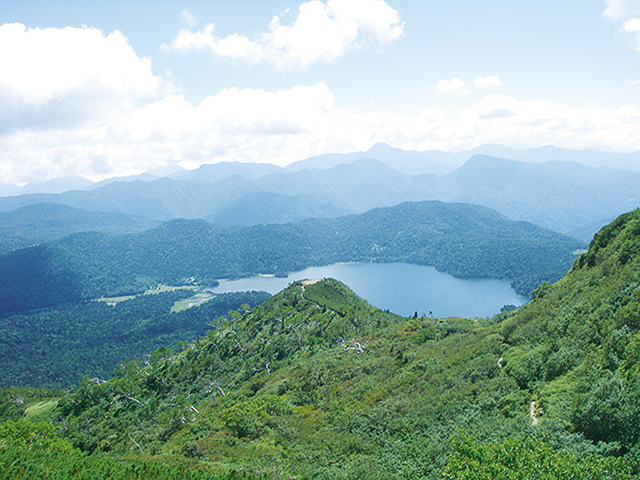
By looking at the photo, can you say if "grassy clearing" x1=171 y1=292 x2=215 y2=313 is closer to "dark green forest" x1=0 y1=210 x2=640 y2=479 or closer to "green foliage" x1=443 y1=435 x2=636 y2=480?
"dark green forest" x1=0 y1=210 x2=640 y2=479

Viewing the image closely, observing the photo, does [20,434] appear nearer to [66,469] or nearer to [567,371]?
[66,469]

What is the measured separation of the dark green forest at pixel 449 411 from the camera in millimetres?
13500

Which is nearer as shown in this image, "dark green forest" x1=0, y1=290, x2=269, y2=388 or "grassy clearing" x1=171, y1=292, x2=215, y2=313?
"dark green forest" x1=0, y1=290, x2=269, y2=388

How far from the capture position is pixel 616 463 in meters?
11.3

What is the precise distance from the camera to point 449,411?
21.1m

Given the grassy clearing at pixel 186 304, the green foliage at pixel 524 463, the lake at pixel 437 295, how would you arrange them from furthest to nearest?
the grassy clearing at pixel 186 304, the lake at pixel 437 295, the green foliage at pixel 524 463

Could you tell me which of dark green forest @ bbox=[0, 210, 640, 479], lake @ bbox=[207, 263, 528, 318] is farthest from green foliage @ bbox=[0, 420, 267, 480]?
lake @ bbox=[207, 263, 528, 318]

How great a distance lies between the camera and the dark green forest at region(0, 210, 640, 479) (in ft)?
44.3

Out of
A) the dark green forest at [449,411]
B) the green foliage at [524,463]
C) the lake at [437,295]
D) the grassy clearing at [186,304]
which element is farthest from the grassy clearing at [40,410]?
the grassy clearing at [186,304]

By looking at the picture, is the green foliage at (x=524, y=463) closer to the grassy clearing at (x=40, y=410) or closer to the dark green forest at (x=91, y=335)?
the grassy clearing at (x=40, y=410)

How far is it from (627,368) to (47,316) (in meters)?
215

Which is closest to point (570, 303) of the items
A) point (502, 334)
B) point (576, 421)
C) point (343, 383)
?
point (502, 334)

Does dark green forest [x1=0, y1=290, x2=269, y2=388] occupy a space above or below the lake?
below

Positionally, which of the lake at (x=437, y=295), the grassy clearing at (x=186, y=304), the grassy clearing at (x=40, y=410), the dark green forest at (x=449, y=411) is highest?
the dark green forest at (x=449, y=411)
